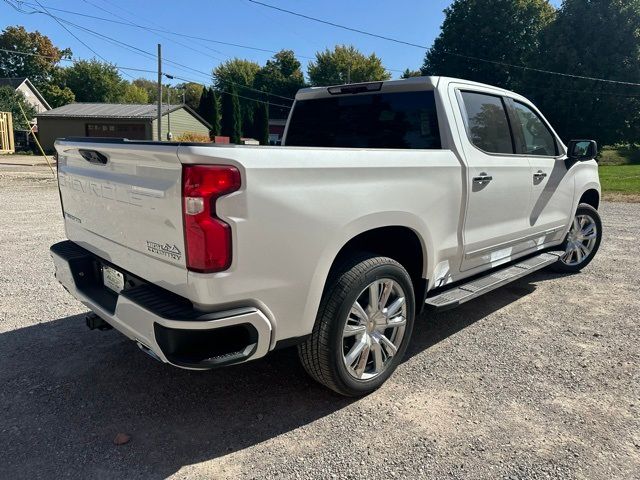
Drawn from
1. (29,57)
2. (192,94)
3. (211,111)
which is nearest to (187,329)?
(211,111)

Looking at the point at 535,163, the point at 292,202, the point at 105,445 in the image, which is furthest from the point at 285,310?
the point at 535,163

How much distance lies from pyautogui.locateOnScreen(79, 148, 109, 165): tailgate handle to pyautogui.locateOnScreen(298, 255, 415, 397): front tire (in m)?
1.45

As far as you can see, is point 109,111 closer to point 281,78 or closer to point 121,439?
point 281,78

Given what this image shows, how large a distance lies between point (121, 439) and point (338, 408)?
1221mm

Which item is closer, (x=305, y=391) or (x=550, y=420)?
(x=550, y=420)

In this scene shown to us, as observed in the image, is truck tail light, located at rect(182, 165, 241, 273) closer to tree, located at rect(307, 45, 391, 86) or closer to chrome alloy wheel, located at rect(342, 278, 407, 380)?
chrome alloy wheel, located at rect(342, 278, 407, 380)

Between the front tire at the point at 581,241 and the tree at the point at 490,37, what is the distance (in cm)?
4389

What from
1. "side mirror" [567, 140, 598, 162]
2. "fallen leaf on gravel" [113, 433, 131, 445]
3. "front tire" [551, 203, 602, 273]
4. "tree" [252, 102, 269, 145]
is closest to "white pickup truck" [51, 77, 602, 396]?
"fallen leaf on gravel" [113, 433, 131, 445]

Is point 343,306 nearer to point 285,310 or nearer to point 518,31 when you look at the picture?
point 285,310

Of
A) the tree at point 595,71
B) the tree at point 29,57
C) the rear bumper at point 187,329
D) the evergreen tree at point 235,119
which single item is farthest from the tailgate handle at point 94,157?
the tree at point 29,57

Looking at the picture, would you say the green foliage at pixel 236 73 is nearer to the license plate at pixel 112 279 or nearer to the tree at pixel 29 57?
the tree at pixel 29 57

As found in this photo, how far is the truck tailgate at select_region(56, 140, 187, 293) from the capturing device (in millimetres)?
2254

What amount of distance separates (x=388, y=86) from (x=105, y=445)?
312cm

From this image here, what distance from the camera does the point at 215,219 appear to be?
2158 millimetres
